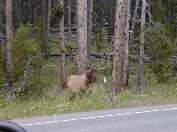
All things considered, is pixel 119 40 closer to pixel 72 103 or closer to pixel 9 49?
pixel 72 103

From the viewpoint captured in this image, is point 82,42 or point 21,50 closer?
point 82,42

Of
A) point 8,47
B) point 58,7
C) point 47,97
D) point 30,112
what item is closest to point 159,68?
point 58,7

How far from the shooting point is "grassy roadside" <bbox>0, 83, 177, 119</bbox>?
43.1 ft

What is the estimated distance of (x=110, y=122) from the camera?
36.8ft

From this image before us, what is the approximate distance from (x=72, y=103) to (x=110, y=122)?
3.43m

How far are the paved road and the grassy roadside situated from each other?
28.8 inches

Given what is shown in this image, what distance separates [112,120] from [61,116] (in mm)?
1607

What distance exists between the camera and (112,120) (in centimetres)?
1158

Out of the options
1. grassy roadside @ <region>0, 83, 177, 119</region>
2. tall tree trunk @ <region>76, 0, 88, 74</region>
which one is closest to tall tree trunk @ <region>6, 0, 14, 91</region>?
tall tree trunk @ <region>76, 0, 88, 74</region>

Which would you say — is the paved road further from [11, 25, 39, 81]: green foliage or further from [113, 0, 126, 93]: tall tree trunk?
[11, 25, 39, 81]: green foliage

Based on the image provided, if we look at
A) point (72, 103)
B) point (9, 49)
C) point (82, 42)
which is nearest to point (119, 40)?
point (82, 42)

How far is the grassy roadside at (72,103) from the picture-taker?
13141 mm

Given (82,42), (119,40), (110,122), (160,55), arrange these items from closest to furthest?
(110,122)
(119,40)
(82,42)
(160,55)

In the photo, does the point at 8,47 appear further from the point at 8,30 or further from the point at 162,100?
the point at 162,100
